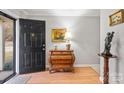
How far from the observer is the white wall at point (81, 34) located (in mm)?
5441

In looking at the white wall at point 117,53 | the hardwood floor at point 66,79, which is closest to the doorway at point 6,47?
the hardwood floor at point 66,79

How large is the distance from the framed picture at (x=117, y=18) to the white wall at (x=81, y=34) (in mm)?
2740

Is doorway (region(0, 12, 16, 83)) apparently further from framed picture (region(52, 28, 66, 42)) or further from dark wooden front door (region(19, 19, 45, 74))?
framed picture (region(52, 28, 66, 42))

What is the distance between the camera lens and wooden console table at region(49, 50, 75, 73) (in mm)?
4770

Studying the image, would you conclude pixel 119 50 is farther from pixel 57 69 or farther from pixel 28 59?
pixel 28 59

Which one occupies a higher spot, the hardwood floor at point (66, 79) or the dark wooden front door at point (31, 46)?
the dark wooden front door at point (31, 46)

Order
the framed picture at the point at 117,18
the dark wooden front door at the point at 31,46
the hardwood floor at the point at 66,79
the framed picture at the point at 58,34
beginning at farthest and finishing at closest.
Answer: the framed picture at the point at 58,34 → the dark wooden front door at the point at 31,46 → the hardwood floor at the point at 66,79 → the framed picture at the point at 117,18

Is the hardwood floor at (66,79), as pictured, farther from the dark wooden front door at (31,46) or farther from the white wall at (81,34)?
the white wall at (81,34)

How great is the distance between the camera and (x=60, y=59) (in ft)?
15.7

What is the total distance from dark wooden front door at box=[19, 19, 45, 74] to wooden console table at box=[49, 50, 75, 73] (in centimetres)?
41

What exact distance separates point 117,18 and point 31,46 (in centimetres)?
302

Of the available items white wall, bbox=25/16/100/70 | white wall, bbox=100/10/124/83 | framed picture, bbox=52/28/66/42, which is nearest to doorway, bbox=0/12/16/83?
white wall, bbox=25/16/100/70
